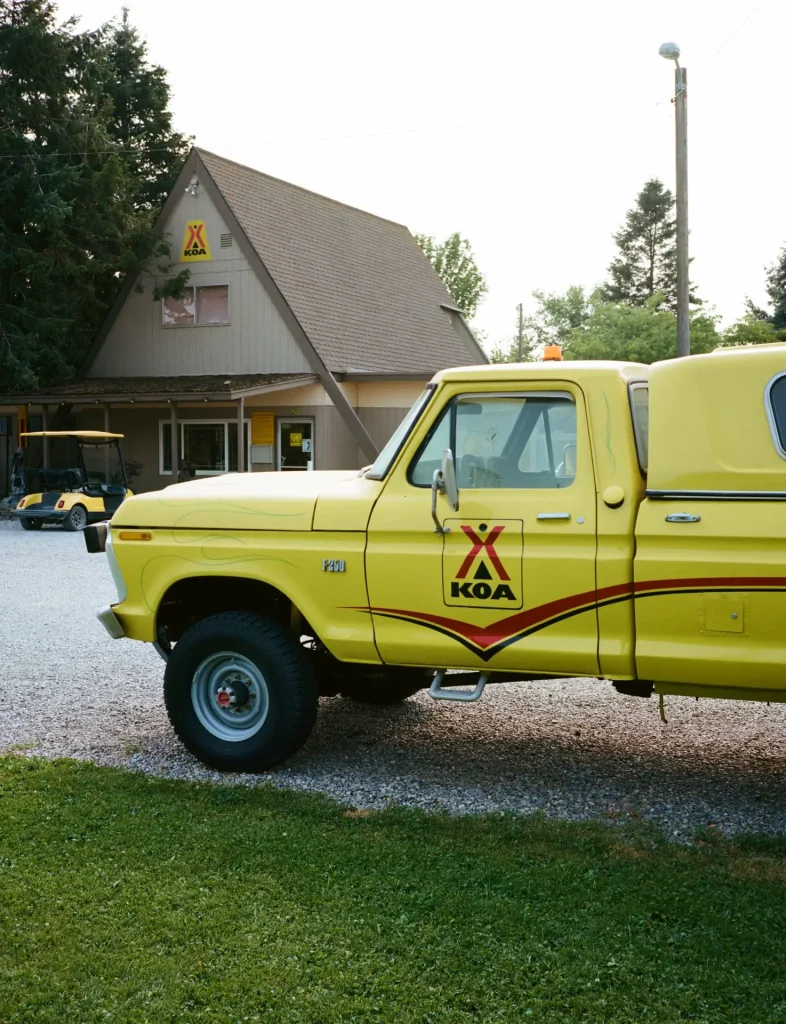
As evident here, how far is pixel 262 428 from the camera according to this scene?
26.8 m

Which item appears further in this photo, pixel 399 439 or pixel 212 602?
pixel 212 602

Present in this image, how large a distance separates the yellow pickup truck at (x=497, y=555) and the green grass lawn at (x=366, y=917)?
2.57ft

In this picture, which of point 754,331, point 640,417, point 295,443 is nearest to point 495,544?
point 640,417

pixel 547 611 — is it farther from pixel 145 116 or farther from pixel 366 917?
pixel 145 116

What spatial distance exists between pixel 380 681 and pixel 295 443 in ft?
66.9

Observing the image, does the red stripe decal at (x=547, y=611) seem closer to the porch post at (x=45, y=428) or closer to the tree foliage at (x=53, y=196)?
the porch post at (x=45, y=428)

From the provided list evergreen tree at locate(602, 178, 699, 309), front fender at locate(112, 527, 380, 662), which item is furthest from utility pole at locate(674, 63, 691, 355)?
evergreen tree at locate(602, 178, 699, 309)

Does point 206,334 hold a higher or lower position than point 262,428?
higher

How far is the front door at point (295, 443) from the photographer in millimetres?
26672

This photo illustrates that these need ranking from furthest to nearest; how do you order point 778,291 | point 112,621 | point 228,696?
point 778,291 < point 112,621 < point 228,696

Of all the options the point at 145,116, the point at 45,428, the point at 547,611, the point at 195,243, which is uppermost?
the point at 145,116

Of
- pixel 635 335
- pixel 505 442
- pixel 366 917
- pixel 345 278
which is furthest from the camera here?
pixel 635 335

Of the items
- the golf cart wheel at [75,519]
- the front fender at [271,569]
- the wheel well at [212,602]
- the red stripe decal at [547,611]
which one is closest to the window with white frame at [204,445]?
the golf cart wheel at [75,519]

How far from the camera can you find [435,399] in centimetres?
588
